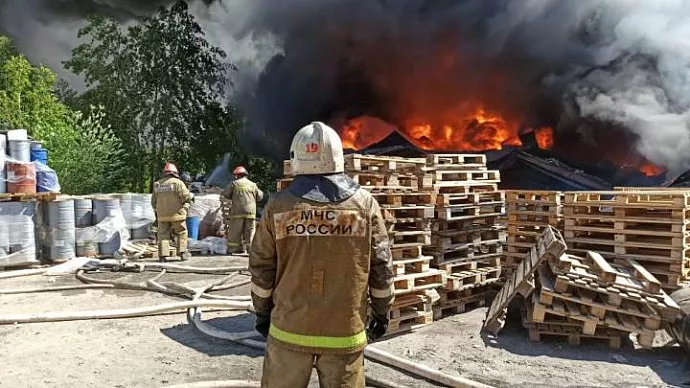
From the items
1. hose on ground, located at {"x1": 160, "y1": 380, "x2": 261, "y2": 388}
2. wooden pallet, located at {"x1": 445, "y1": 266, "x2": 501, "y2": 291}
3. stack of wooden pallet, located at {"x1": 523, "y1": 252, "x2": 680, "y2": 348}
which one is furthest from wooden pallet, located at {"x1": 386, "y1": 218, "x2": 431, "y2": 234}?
hose on ground, located at {"x1": 160, "y1": 380, "x2": 261, "y2": 388}

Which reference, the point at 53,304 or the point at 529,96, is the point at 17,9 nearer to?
the point at 53,304

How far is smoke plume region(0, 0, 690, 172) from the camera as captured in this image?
44.7ft

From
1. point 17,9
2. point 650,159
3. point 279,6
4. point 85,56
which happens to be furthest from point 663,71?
point 17,9

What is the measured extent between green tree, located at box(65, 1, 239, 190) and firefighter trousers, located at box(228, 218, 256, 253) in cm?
972

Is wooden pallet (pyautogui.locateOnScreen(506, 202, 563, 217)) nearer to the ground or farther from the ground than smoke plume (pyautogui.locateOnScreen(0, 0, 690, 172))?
nearer to the ground

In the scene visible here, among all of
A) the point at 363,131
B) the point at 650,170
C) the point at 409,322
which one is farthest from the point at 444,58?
the point at 409,322

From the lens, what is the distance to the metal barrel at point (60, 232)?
34.5 ft

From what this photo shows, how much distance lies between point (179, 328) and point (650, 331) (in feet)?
16.6

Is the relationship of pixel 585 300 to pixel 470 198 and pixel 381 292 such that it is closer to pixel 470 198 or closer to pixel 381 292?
pixel 470 198

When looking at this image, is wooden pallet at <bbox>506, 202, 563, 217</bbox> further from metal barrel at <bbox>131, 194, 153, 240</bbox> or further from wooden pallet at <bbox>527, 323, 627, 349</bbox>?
metal barrel at <bbox>131, 194, 153, 240</bbox>

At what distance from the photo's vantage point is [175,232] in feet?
36.0

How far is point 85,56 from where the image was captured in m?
20.8

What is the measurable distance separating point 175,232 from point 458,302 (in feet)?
21.1

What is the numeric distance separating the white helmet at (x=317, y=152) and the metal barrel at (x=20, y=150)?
927 cm
